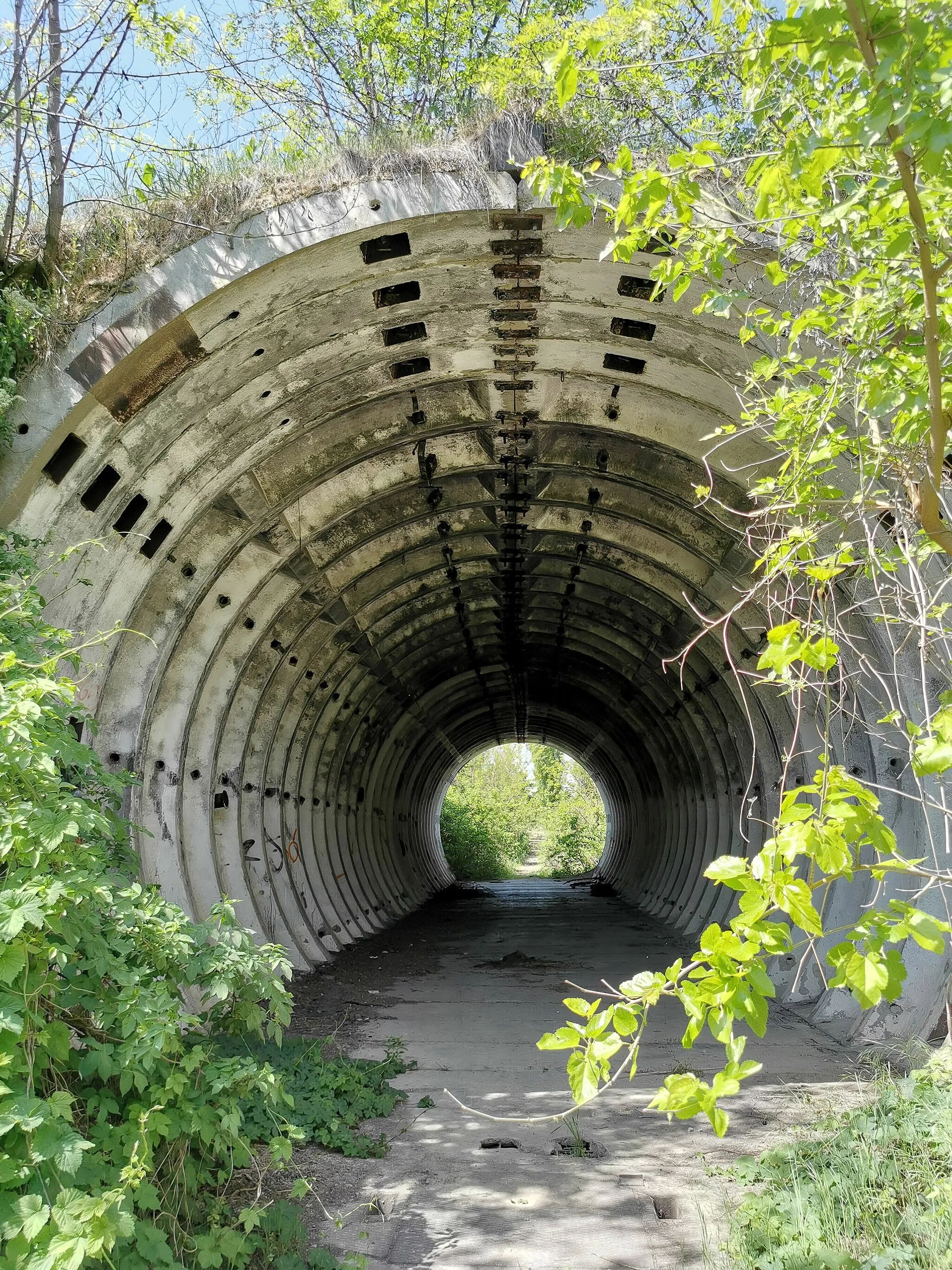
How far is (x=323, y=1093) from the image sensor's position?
6.81 m

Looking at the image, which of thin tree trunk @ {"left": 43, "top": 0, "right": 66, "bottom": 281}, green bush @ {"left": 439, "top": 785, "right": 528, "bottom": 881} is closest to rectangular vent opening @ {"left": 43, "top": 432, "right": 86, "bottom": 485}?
thin tree trunk @ {"left": 43, "top": 0, "right": 66, "bottom": 281}

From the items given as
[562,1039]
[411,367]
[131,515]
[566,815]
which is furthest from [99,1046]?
[566,815]

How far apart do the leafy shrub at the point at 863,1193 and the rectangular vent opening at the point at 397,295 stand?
6.49m

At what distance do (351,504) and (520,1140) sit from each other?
650 cm

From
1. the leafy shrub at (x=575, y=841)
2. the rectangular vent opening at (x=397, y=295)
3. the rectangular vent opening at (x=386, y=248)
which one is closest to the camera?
the rectangular vent opening at (x=386, y=248)

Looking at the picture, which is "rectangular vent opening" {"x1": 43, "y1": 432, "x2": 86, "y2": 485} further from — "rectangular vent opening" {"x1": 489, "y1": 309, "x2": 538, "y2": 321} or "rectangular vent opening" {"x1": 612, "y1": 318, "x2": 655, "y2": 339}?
"rectangular vent opening" {"x1": 612, "y1": 318, "x2": 655, "y2": 339}

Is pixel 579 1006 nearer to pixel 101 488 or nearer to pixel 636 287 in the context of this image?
pixel 101 488

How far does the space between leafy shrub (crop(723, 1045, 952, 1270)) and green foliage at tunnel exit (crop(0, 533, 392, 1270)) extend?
6.74ft

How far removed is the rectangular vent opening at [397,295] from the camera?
7566 mm

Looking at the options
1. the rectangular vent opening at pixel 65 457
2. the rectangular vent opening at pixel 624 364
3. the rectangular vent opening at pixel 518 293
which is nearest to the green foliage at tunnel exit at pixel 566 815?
the rectangular vent opening at pixel 624 364

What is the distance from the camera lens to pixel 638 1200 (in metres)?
5.13

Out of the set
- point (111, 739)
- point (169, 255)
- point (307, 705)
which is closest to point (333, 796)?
point (307, 705)

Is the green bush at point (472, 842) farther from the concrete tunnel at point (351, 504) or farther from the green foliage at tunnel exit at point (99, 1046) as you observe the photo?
the green foliage at tunnel exit at point (99, 1046)

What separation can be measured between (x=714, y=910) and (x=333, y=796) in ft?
21.0
